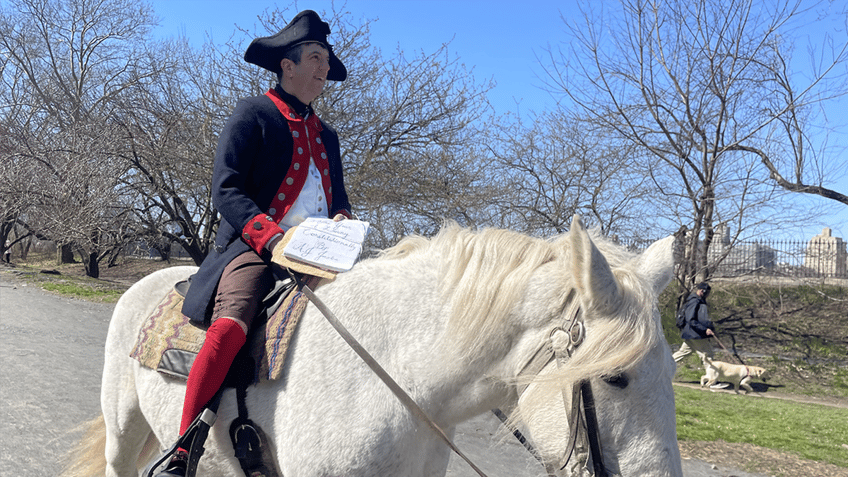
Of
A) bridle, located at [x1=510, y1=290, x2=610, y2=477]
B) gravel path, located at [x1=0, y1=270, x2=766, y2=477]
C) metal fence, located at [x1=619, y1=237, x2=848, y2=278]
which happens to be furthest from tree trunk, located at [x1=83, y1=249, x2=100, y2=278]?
bridle, located at [x1=510, y1=290, x2=610, y2=477]

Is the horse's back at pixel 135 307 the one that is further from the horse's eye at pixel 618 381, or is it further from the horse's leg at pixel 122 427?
the horse's eye at pixel 618 381

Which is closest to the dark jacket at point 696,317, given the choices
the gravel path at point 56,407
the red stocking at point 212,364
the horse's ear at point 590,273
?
the gravel path at point 56,407

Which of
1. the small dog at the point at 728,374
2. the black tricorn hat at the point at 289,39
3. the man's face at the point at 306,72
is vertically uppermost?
the black tricorn hat at the point at 289,39

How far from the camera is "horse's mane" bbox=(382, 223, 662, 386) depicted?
157cm

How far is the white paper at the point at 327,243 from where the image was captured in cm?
200

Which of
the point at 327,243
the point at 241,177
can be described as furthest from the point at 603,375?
the point at 241,177

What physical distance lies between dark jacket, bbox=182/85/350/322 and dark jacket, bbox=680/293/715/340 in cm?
1005

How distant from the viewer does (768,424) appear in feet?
22.6

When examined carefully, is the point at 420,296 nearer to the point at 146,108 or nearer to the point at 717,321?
the point at 717,321

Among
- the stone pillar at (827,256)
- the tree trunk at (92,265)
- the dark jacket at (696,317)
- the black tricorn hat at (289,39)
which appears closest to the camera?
the black tricorn hat at (289,39)

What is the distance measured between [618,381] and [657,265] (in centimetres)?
49

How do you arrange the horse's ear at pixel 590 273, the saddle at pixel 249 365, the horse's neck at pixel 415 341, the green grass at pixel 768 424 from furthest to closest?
the green grass at pixel 768 424 < the saddle at pixel 249 365 < the horse's neck at pixel 415 341 < the horse's ear at pixel 590 273

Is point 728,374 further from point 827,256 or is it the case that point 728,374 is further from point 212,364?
point 212,364

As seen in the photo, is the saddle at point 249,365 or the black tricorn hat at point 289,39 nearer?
the saddle at point 249,365
